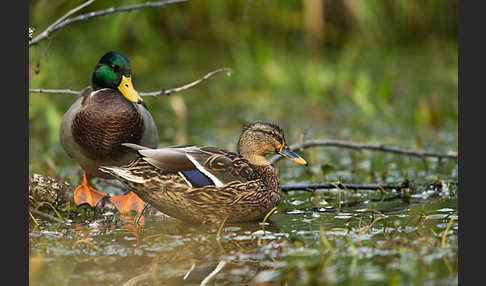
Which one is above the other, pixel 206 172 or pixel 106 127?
pixel 106 127

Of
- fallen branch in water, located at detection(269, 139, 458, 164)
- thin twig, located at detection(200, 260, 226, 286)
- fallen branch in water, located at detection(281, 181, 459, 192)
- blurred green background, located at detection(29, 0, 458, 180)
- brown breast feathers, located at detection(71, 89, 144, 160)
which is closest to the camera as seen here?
thin twig, located at detection(200, 260, 226, 286)

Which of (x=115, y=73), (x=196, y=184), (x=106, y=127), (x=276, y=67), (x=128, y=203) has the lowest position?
(x=128, y=203)

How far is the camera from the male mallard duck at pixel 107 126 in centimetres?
471

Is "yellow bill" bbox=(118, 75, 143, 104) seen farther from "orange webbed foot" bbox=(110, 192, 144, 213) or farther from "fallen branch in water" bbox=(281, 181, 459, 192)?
"fallen branch in water" bbox=(281, 181, 459, 192)

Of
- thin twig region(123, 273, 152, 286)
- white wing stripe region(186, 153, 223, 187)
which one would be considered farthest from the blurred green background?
thin twig region(123, 273, 152, 286)

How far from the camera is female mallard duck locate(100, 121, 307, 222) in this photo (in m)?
4.29

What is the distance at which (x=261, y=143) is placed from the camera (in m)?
4.62

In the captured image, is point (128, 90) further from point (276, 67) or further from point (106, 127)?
point (276, 67)

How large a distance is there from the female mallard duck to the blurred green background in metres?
2.01

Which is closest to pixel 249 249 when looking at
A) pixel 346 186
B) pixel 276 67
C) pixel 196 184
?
pixel 196 184

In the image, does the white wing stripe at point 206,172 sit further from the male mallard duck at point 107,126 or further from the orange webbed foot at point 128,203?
the orange webbed foot at point 128,203

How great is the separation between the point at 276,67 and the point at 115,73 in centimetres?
501

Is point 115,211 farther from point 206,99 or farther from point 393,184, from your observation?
point 206,99

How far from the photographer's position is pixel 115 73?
16.1ft
